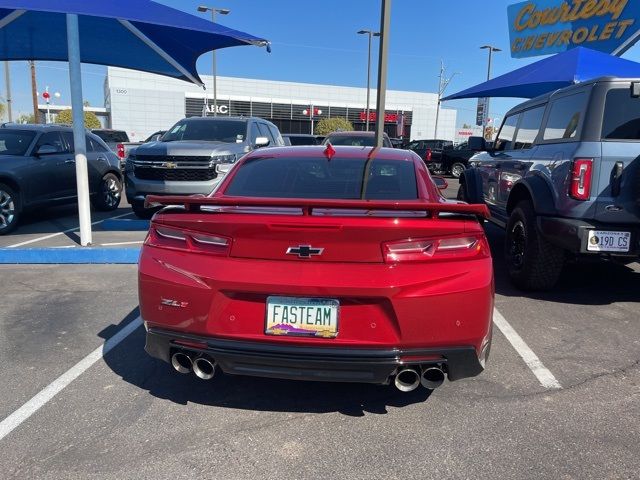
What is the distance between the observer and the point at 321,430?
2.81 meters

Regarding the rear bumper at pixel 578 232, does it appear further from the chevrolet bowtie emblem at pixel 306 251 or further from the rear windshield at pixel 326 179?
the chevrolet bowtie emblem at pixel 306 251

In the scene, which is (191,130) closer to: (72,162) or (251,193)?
Result: (72,162)

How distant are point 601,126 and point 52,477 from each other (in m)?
4.72

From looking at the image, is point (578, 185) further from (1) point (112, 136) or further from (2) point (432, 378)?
(1) point (112, 136)

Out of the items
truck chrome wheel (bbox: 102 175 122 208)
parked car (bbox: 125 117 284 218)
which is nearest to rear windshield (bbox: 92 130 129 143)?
truck chrome wheel (bbox: 102 175 122 208)

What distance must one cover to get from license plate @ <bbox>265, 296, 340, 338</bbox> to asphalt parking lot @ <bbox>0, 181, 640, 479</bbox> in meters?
0.63

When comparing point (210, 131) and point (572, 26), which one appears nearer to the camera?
point (210, 131)

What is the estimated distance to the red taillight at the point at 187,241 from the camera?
2.68m

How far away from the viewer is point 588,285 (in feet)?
19.1

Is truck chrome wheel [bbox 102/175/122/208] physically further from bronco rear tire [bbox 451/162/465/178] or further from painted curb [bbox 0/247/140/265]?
bronco rear tire [bbox 451/162/465/178]

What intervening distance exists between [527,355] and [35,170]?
27.2 ft

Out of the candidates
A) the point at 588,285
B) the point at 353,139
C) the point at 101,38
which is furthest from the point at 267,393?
the point at 353,139

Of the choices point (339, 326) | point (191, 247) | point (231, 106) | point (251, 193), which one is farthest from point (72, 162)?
point (231, 106)

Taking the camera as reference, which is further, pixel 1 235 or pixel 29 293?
pixel 1 235
